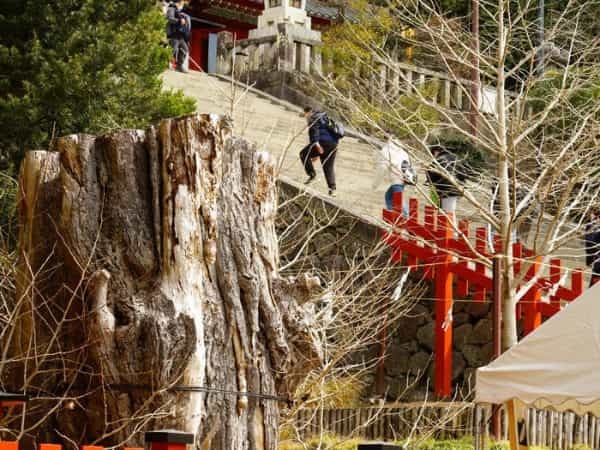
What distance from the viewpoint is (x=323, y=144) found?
19.7 m

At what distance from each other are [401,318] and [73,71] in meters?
5.39

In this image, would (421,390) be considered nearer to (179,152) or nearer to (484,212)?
(484,212)

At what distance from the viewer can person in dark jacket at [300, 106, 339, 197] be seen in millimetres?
19642

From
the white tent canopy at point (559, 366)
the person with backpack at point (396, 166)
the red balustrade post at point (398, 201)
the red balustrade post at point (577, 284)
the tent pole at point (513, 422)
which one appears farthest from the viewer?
the red balustrade post at point (398, 201)

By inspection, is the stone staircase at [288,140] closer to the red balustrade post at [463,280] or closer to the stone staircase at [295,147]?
the stone staircase at [295,147]

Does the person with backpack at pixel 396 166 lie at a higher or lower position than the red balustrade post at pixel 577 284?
higher

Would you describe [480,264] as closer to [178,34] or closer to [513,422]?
[513,422]

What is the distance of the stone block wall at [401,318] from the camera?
17.7m

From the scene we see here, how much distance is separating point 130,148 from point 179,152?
31 cm

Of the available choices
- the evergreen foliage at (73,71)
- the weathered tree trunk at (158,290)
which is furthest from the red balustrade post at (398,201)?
the weathered tree trunk at (158,290)

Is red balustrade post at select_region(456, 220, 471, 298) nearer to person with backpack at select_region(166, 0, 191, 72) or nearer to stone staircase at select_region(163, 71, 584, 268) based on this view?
stone staircase at select_region(163, 71, 584, 268)

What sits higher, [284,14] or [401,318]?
[284,14]

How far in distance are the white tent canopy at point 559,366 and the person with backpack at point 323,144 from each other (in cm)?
1016

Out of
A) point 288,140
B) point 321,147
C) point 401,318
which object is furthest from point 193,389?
point 288,140
